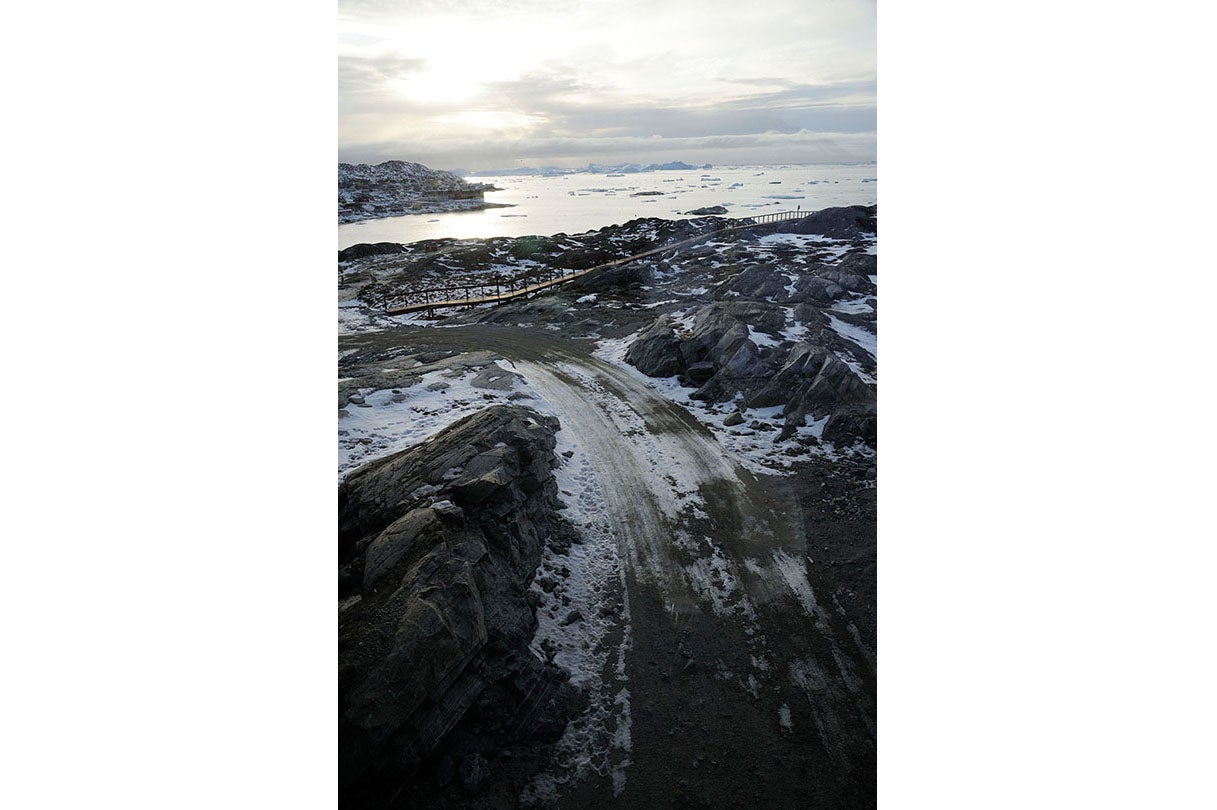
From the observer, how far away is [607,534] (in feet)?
26.5

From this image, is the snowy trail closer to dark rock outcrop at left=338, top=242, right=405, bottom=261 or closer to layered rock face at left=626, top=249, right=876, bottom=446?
layered rock face at left=626, top=249, right=876, bottom=446

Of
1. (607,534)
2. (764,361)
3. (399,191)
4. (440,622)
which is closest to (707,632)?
(607,534)

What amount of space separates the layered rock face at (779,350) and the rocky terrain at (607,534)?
0.18 ft

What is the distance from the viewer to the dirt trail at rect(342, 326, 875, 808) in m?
5.17

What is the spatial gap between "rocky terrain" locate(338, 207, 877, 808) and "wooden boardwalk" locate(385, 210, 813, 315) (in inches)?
8.9

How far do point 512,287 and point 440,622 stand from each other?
20.9ft

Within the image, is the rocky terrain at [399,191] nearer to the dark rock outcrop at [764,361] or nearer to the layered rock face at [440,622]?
the layered rock face at [440,622]

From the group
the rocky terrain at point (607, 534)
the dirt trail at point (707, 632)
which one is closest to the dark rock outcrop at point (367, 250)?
the rocky terrain at point (607, 534)

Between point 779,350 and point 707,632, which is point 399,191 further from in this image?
point 779,350

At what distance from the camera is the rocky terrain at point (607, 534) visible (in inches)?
203
